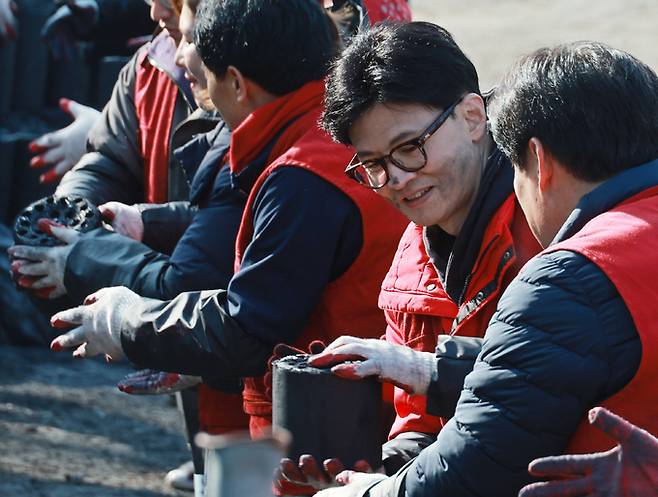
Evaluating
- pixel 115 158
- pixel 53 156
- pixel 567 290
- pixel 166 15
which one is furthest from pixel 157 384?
pixel 567 290

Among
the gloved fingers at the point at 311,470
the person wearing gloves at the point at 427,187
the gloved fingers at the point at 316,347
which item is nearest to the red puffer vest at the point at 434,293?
the person wearing gloves at the point at 427,187

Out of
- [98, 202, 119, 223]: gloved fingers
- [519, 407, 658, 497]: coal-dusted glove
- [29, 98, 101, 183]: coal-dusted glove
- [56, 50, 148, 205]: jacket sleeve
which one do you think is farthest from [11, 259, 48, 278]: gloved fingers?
[519, 407, 658, 497]: coal-dusted glove

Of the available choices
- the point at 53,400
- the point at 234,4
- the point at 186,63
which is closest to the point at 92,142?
the point at 186,63

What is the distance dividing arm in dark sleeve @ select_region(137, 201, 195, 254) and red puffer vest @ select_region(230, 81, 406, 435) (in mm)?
578

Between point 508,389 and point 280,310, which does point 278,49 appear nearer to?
point 280,310

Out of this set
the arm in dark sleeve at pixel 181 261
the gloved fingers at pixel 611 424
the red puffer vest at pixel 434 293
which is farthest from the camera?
the arm in dark sleeve at pixel 181 261

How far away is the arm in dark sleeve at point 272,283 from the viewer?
323 centimetres

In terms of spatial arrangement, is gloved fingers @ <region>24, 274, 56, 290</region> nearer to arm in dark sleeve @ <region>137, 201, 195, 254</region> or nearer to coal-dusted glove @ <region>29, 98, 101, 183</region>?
arm in dark sleeve @ <region>137, 201, 195, 254</region>

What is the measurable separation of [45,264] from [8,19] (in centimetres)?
335

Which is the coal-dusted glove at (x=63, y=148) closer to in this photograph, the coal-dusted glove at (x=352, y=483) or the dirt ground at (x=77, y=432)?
the dirt ground at (x=77, y=432)

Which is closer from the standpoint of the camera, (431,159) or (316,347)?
(431,159)

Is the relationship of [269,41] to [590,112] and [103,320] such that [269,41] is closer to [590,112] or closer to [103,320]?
[103,320]

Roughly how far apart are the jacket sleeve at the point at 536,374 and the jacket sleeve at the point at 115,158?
2.27 m

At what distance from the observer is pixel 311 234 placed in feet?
10.6
